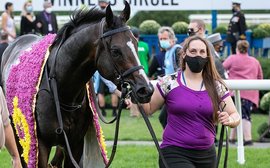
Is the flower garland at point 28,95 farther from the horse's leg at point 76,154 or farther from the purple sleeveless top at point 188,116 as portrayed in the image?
the purple sleeveless top at point 188,116

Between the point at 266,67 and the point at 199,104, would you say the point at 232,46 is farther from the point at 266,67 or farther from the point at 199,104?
the point at 199,104

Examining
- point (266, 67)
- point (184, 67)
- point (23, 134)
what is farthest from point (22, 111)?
point (266, 67)

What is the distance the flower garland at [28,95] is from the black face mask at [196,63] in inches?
61.2

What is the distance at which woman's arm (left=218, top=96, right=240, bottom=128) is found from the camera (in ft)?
18.3

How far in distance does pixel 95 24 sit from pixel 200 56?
1094 mm

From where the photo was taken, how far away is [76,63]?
6559mm

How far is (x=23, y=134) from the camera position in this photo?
6.75 metres

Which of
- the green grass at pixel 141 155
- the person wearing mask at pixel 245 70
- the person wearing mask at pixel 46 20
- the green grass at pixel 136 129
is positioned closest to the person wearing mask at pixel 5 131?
the green grass at pixel 141 155

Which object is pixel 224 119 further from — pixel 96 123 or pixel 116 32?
pixel 96 123

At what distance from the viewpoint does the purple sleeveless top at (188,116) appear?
18.9 ft

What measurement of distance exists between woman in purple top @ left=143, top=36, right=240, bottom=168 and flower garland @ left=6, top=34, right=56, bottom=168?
4.13ft

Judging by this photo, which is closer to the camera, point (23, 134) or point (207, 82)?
point (207, 82)

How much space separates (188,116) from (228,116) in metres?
0.33

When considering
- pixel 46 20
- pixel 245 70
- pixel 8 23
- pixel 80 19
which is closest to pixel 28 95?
pixel 80 19
